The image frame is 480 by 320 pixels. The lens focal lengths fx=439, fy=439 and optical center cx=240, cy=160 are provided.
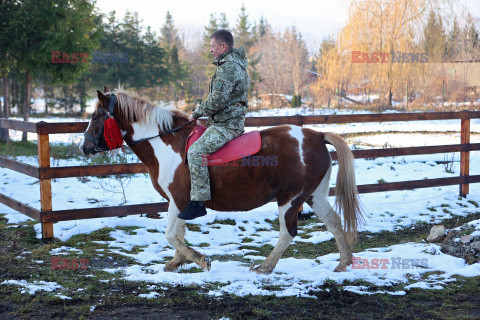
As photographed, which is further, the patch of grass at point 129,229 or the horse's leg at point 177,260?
the patch of grass at point 129,229

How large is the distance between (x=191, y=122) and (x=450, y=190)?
18.4 ft

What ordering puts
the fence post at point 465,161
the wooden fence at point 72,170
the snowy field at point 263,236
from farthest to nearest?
the fence post at point 465,161 → the wooden fence at point 72,170 → the snowy field at point 263,236

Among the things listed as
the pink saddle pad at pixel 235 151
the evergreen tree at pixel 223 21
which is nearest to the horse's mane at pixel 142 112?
the pink saddle pad at pixel 235 151

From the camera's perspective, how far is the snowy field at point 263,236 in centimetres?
411

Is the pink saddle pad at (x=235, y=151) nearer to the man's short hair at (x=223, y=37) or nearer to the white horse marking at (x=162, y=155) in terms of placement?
the white horse marking at (x=162, y=155)

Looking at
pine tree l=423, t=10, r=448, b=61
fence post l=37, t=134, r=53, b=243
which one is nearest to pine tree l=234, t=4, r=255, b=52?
pine tree l=423, t=10, r=448, b=61

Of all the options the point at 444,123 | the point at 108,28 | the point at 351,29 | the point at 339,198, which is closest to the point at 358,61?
the point at 351,29

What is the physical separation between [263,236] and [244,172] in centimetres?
181

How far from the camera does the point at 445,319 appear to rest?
322 cm

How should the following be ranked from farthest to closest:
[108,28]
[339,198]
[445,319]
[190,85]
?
[190,85]
[108,28]
[339,198]
[445,319]

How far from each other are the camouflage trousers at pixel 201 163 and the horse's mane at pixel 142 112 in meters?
0.51

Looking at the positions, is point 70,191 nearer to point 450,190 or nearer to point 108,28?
point 450,190

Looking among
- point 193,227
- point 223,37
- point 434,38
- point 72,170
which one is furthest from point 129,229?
point 434,38

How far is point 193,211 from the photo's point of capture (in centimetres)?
425
